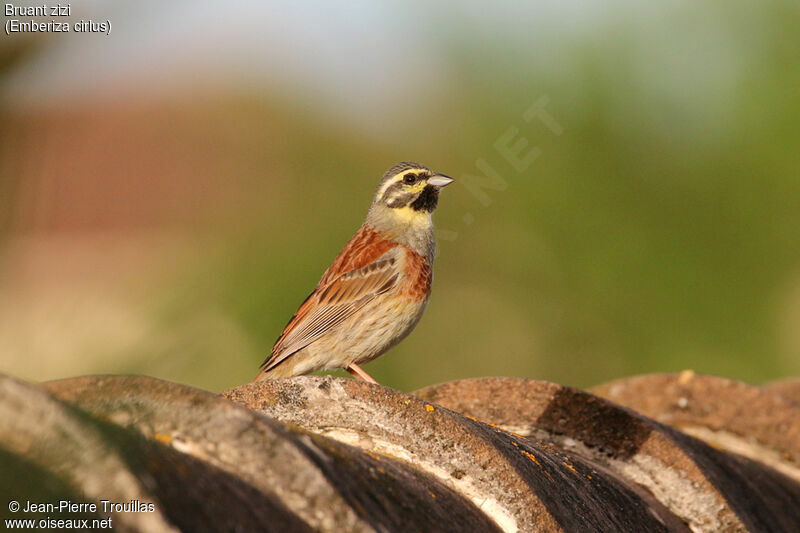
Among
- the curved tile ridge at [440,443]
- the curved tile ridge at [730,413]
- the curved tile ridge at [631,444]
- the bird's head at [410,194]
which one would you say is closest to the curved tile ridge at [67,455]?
the curved tile ridge at [440,443]

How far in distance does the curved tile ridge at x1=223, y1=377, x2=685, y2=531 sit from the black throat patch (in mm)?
2755

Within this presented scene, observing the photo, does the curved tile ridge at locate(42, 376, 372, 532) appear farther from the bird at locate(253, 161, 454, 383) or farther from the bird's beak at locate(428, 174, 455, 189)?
the bird's beak at locate(428, 174, 455, 189)

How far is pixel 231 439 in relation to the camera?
1.80m

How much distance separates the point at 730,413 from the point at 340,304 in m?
1.86

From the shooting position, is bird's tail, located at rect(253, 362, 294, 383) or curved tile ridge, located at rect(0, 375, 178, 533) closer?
curved tile ridge, located at rect(0, 375, 178, 533)

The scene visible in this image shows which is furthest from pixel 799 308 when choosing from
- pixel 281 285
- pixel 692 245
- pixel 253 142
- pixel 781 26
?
pixel 253 142

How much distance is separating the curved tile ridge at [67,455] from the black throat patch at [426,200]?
3.84m

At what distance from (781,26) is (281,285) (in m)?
6.95

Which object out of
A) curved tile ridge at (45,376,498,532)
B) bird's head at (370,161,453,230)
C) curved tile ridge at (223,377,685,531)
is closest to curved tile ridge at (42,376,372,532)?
curved tile ridge at (45,376,498,532)

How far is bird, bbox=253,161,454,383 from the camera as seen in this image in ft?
16.1

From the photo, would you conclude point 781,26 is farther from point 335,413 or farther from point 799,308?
point 335,413

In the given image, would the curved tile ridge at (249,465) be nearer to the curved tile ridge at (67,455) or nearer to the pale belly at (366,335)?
the curved tile ridge at (67,455)

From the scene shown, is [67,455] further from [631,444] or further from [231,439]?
[631,444]

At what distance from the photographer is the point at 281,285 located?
12.4 meters
